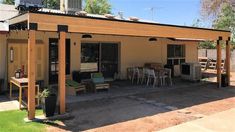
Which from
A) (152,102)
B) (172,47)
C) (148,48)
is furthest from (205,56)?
(152,102)

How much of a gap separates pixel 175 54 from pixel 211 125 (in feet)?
39.4

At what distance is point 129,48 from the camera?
1667 centimetres

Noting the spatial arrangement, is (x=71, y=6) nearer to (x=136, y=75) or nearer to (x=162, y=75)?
(x=162, y=75)

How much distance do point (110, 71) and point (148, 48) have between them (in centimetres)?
302

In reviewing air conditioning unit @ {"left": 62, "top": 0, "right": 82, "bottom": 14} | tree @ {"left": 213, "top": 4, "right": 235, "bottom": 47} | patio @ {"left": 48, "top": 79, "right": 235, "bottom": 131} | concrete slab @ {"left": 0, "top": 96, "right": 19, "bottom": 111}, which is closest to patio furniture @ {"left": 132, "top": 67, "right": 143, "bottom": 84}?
patio @ {"left": 48, "top": 79, "right": 235, "bottom": 131}

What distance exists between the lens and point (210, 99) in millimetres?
11648

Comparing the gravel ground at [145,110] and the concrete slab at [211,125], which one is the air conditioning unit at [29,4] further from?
the concrete slab at [211,125]

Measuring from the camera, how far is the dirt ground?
780 cm

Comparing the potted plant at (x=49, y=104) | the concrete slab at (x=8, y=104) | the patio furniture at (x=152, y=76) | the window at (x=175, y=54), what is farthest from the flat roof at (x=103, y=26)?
the window at (x=175, y=54)

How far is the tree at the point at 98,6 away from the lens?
152 feet

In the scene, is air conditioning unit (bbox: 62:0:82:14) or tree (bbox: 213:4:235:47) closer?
air conditioning unit (bbox: 62:0:82:14)

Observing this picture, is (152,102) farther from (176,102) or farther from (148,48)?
(148,48)

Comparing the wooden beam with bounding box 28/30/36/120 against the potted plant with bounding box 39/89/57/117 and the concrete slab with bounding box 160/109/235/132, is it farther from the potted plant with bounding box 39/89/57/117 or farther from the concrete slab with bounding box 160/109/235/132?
the concrete slab with bounding box 160/109/235/132

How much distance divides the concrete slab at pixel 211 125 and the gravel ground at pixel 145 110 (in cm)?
32
